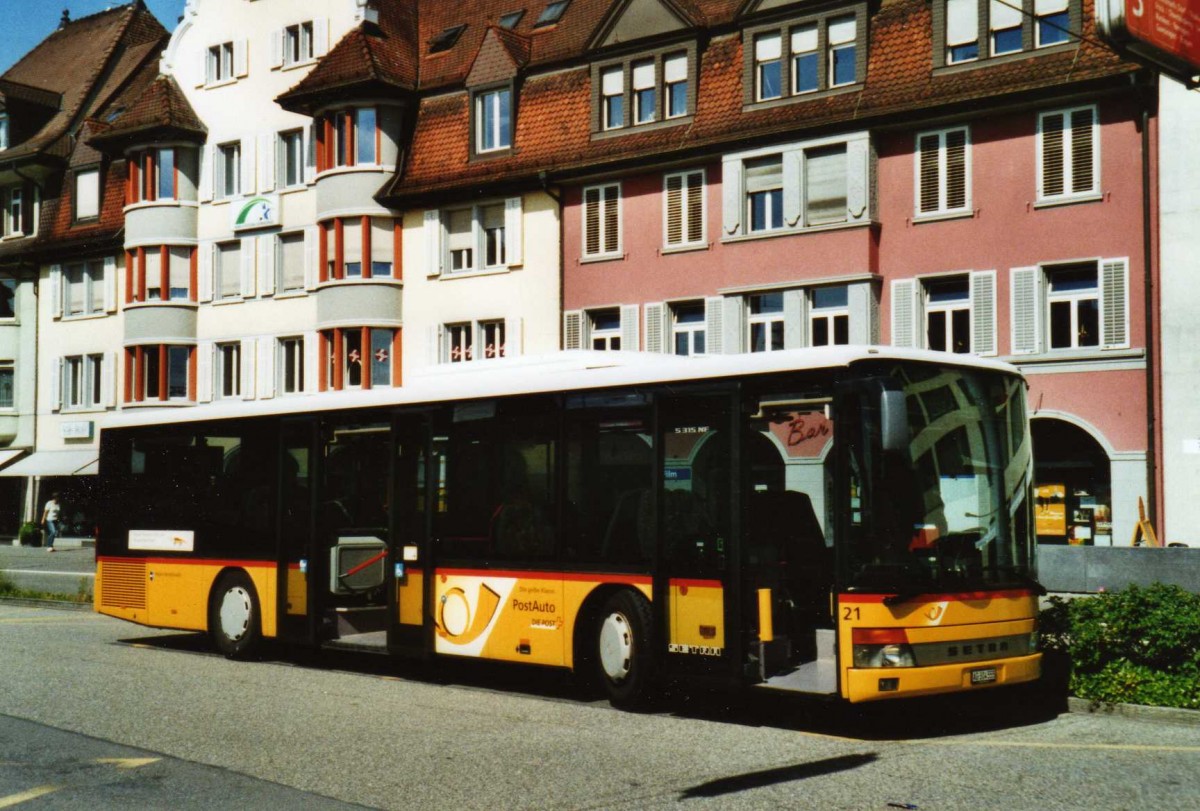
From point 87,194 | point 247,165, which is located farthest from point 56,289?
point 247,165

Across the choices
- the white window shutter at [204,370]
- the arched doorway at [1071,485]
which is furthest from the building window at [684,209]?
the white window shutter at [204,370]

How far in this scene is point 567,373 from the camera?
13414mm

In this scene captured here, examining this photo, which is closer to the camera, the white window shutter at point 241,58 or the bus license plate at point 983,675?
the bus license plate at point 983,675

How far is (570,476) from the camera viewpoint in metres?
13.1

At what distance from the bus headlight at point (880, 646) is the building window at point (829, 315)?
19.7 m

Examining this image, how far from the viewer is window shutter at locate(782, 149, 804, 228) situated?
3080 cm

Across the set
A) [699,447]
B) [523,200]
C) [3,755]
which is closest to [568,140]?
[523,200]

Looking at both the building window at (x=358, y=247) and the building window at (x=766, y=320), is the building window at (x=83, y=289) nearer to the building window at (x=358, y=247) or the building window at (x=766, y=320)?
the building window at (x=358, y=247)

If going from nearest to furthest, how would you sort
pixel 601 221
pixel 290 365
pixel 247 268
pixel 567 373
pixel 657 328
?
pixel 567 373 < pixel 657 328 < pixel 601 221 < pixel 290 365 < pixel 247 268

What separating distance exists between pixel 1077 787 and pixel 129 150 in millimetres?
41322

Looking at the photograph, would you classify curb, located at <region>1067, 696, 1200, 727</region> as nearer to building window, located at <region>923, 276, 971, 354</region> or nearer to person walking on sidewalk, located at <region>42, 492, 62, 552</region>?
building window, located at <region>923, 276, 971, 354</region>

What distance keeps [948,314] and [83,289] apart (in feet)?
97.9

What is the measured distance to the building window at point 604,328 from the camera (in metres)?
34.6

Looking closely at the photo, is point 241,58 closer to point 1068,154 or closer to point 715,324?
point 715,324
